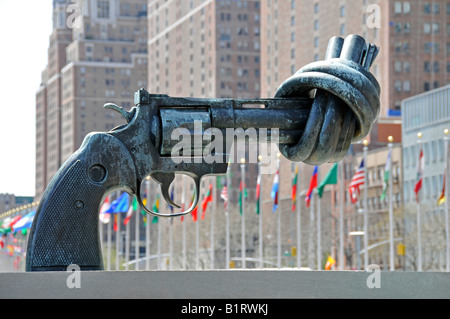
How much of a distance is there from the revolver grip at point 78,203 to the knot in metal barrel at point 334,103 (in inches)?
82.0

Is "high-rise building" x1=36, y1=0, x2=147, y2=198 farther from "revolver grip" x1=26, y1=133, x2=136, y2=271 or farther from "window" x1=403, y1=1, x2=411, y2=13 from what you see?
"revolver grip" x1=26, y1=133, x2=136, y2=271

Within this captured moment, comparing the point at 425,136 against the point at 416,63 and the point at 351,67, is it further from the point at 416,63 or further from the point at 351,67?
the point at 351,67

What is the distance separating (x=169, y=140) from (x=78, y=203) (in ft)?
4.07

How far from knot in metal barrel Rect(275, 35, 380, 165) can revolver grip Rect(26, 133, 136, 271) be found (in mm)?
2082

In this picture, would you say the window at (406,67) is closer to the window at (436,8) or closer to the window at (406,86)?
the window at (406,86)

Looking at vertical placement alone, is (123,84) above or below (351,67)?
above

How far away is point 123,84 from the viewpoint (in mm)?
185625

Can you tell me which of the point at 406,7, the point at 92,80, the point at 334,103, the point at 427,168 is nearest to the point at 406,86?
the point at 406,7

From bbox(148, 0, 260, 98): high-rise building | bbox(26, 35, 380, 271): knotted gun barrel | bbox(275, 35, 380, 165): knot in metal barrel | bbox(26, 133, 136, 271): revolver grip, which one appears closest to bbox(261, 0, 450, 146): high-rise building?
bbox(148, 0, 260, 98): high-rise building


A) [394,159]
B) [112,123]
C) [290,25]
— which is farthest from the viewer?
[112,123]

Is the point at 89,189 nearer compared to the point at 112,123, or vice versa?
the point at 89,189
